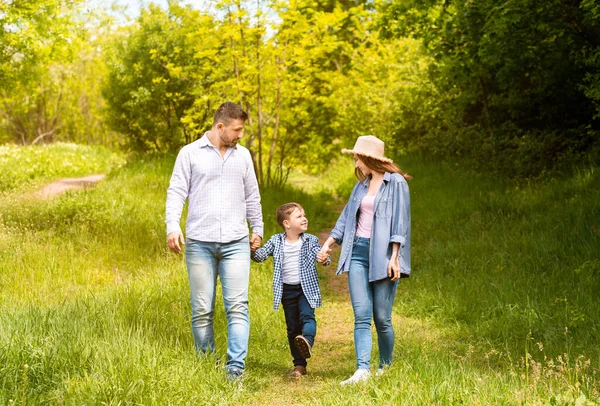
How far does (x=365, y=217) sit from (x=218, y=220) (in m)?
1.09

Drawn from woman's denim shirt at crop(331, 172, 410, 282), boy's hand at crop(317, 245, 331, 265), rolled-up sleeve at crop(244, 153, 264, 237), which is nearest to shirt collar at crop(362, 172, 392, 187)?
woman's denim shirt at crop(331, 172, 410, 282)

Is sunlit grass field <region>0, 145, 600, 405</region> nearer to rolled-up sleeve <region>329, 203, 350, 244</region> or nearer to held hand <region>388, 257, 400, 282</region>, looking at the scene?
held hand <region>388, 257, 400, 282</region>

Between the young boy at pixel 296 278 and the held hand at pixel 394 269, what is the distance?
81 centimetres

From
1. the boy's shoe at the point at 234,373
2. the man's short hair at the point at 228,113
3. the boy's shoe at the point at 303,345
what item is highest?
the man's short hair at the point at 228,113

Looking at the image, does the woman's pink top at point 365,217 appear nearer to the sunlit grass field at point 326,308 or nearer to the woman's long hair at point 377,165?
the woman's long hair at point 377,165

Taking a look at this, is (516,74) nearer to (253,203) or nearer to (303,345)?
(253,203)

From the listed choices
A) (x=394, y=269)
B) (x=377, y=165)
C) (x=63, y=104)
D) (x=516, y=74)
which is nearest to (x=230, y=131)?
(x=377, y=165)

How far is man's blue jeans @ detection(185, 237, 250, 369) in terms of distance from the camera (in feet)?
17.3

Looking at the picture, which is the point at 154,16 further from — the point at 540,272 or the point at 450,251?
the point at 540,272

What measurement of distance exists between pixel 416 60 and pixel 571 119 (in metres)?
6.19

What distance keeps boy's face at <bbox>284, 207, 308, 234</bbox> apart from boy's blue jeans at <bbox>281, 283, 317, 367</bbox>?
0.46 metres

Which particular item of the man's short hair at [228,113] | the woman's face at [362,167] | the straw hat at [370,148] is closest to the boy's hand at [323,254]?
the woman's face at [362,167]

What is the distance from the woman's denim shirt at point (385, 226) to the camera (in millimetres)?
5174

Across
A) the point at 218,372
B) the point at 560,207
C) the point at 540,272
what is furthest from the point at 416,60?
the point at 218,372
